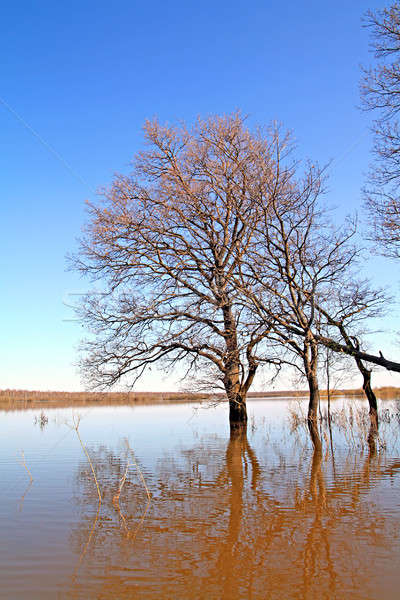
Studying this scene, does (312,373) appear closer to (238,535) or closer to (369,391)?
(369,391)

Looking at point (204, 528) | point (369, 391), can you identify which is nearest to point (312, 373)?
point (369, 391)

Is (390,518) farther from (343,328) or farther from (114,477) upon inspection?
(343,328)

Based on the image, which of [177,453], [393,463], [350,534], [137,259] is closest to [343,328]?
[393,463]

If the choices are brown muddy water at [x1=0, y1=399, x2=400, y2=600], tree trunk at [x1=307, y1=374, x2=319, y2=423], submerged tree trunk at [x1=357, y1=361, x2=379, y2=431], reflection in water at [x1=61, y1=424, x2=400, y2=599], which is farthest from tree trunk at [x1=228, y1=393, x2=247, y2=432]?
reflection in water at [x1=61, y1=424, x2=400, y2=599]

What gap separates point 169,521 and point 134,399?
146ft

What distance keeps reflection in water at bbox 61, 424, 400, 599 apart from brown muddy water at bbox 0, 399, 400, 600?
1 centimetres

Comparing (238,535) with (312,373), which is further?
(312,373)

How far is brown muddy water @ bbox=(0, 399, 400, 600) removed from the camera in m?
3.73

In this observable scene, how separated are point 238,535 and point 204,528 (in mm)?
440

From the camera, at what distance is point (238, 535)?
16.1 ft

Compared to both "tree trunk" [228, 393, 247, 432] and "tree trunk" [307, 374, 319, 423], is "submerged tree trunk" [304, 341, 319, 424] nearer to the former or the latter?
"tree trunk" [307, 374, 319, 423]

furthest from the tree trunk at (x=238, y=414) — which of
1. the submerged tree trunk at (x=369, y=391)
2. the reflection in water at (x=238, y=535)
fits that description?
the reflection in water at (x=238, y=535)

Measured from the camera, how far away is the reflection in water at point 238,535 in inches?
145

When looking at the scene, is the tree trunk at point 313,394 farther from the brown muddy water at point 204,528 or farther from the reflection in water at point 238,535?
the reflection in water at point 238,535
